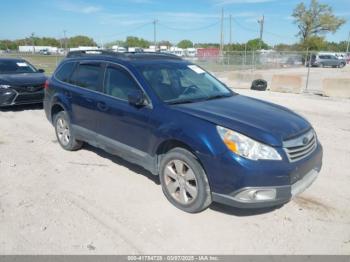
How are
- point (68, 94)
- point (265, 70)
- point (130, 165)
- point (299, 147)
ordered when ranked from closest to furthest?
point (299, 147), point (130, 165), point (68, 94), point (265, 70)

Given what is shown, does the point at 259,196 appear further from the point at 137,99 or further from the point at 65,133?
the point at 65,133

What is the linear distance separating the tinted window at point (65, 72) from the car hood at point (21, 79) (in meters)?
3.62

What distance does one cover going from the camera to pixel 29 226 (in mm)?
3482

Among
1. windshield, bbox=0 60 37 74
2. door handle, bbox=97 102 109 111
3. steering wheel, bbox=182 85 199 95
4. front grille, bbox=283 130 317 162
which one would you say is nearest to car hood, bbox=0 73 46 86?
windshield, bbox=0 60 37 74

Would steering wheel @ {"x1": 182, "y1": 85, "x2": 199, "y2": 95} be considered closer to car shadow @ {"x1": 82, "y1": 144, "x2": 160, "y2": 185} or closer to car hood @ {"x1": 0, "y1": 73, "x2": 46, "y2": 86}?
car shadow @ {"x1": 82, "y1": 144, "x2": 160, "y2": 185}

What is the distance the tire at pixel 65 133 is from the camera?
5703 mm

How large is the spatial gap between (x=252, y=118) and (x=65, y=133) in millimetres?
3595

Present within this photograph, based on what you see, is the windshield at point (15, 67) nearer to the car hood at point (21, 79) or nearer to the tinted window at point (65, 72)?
the car hood at point (21, 79)

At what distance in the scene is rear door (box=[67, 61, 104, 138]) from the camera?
491 cm

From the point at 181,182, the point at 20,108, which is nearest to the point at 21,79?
the point at 20,108

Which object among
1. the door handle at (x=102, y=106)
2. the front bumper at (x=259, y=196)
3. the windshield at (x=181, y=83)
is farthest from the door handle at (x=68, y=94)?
the front bumper at (x=259, y=196)

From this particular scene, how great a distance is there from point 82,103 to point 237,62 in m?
30.5

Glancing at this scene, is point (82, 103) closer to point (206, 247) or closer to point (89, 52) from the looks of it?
point (89, 52)

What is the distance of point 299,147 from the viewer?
3.51m
